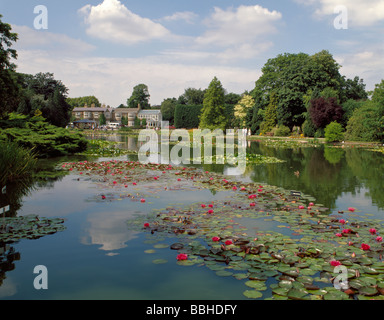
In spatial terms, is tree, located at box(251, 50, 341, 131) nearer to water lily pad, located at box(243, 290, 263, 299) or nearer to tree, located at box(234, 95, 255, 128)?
tree, located at box(234, 95, 255, 128)

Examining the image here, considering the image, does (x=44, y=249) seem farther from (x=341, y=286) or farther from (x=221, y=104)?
(x=221, y=104)

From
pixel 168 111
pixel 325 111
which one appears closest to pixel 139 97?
pixel 168 111

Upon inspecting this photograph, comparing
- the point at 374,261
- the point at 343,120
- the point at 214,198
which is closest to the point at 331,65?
the point at 343,120

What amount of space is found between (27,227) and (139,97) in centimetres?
10170

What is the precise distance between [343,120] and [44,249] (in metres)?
34.7

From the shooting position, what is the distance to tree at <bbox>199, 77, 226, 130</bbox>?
37531 mm

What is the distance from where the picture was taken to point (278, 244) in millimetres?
4570

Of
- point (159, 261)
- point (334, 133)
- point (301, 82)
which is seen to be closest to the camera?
point (159, 261)

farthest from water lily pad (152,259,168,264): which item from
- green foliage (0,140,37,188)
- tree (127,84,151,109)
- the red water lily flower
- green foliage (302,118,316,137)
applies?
tree (127,84,151,109)

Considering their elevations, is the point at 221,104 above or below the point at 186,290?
above

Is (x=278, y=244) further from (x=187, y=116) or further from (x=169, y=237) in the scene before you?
(x=187, y=116)

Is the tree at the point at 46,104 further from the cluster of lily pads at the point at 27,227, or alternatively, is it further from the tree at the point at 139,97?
the tree at the point at 139,97
